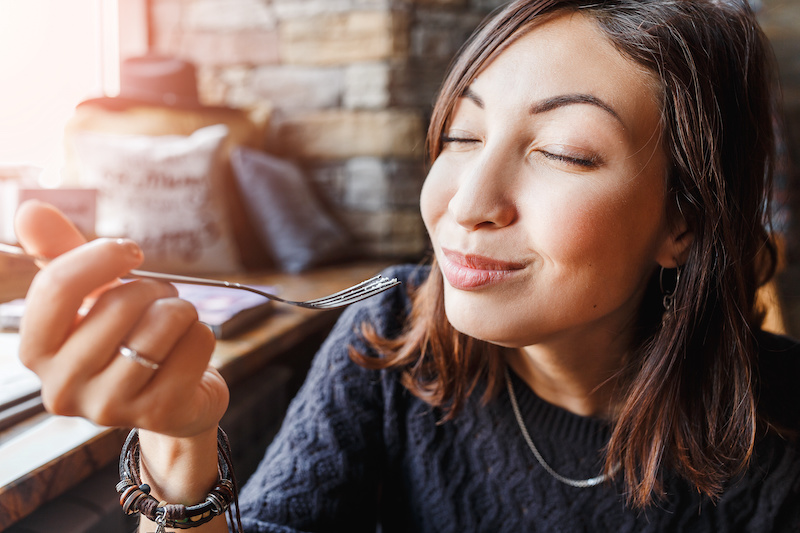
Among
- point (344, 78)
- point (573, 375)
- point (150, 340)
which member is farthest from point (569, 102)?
point (344, 78)

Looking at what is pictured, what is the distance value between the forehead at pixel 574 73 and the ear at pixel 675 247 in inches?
7.1

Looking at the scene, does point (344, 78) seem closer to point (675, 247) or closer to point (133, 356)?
point (675, 247)

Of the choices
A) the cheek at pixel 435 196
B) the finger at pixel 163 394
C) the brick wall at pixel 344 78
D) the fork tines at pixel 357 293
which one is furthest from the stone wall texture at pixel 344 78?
the finger at pixel 163 394

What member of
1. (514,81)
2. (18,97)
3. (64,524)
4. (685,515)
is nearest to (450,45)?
(18,97)

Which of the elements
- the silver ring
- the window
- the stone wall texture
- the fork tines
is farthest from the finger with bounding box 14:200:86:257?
the stone wall texture

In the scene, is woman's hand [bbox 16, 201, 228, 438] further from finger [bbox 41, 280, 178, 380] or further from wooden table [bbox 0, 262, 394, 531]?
wooden table [bbox 0, 262, 394, 531]

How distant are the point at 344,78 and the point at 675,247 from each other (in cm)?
173

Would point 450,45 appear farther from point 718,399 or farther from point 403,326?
point 718,399

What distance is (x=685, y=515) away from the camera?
94 centimetres

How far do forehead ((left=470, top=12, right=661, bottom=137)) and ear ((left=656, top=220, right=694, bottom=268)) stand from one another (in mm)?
181

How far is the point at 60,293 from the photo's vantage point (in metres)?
0.43

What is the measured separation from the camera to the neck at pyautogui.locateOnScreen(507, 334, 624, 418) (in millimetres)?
946

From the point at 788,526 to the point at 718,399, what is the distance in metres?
0.23

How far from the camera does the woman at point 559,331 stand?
735 millimetres
